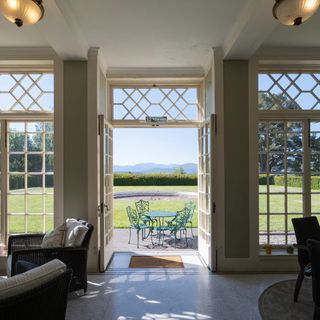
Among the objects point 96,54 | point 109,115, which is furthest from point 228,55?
point 109,115

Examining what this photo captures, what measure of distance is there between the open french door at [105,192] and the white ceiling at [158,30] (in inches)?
39.6

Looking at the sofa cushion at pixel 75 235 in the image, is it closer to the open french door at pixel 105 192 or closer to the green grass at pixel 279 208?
the open french door at pixel 105 192

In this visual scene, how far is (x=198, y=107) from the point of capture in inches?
187

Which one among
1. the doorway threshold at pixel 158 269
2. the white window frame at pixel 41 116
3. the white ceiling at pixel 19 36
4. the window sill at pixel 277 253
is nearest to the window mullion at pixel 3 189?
the white window frame at pixel 41 116

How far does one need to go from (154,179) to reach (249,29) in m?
17.2

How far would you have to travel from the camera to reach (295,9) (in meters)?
1.99

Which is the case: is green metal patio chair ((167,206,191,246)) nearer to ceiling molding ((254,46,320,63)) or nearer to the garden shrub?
the garden shrub

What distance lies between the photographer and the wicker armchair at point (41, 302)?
55.0 inches

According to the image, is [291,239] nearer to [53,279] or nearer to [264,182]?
[264,182]

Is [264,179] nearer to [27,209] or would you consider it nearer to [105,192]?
[105,192]

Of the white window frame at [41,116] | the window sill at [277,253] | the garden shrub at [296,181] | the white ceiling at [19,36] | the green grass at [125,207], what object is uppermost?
the white ceiling at [19,36]

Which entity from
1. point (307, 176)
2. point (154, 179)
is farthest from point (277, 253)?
point (154, 179)

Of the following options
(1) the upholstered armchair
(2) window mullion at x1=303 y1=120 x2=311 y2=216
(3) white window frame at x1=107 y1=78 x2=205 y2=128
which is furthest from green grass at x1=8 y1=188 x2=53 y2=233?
(2) window mullion at x1=303 y1=120 x2=311 y2=216

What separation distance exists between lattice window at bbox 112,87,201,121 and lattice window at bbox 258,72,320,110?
42.2 inches
